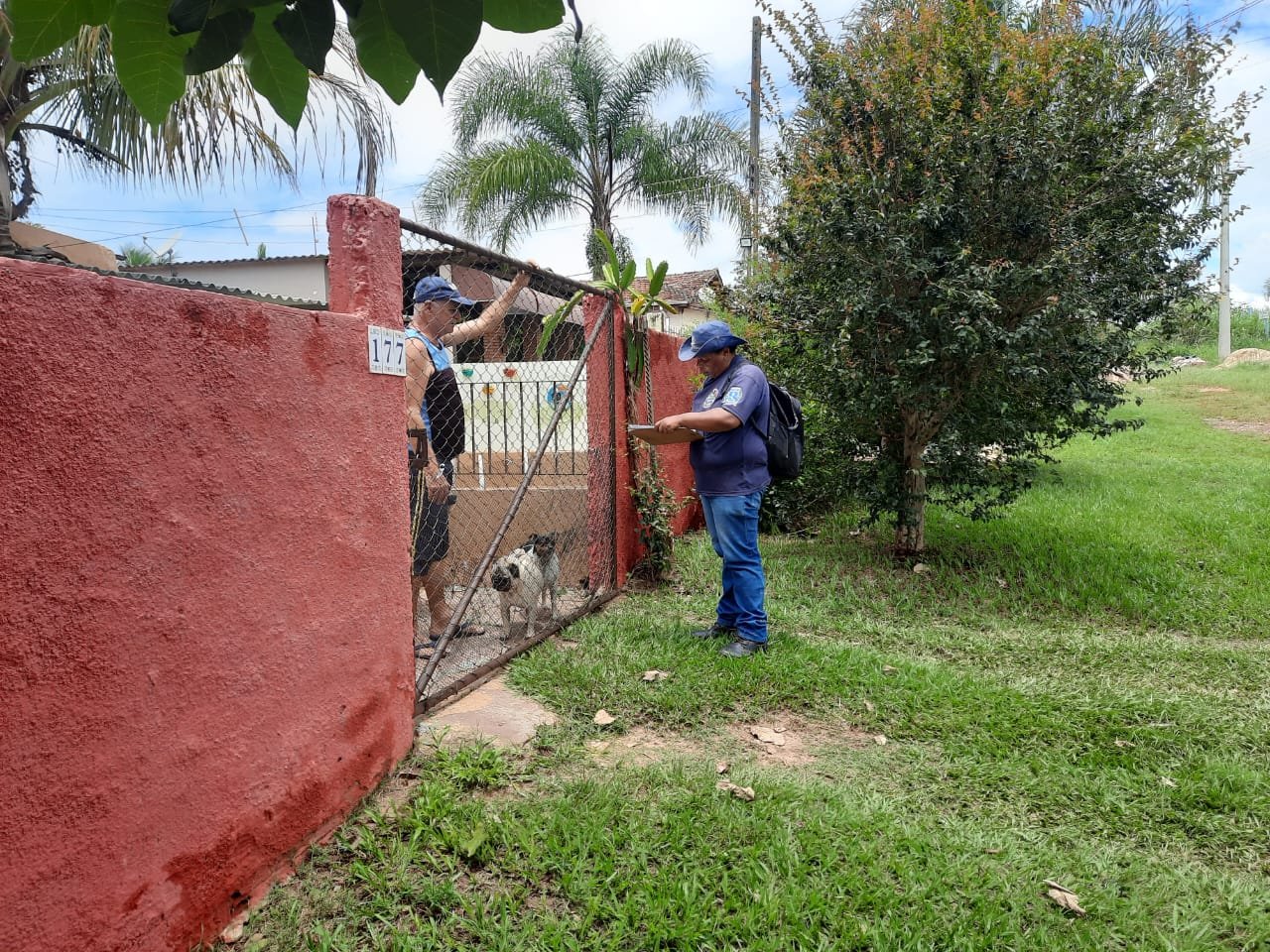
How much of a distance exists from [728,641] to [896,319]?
2741 millimetres

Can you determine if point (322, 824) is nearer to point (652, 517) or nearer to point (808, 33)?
point (652, 517)

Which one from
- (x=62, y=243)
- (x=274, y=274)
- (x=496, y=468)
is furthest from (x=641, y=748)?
(x=274, y=274)

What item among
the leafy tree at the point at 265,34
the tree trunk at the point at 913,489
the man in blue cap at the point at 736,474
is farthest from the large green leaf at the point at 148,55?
the tree trunk at the point at 913,489

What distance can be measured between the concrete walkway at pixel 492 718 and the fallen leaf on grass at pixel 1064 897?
1831 mm

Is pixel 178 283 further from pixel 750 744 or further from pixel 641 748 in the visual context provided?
pixel 750 744

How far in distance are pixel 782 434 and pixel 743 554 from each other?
0.67 meters

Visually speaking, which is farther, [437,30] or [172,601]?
[172,601]

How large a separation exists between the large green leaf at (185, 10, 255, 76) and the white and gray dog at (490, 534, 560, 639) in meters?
3.38

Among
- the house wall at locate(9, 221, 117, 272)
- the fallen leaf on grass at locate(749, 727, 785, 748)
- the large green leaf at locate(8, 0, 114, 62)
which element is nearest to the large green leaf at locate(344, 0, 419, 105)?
the large green leaf at locate(8, 0, 114, 62)

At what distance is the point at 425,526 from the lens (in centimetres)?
385

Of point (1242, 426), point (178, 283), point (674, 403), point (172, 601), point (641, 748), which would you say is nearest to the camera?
point (172, 601)

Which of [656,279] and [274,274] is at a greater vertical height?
[274,274]

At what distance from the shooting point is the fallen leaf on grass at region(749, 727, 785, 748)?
339 centimetres

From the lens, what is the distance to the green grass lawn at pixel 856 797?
2.27 metres
